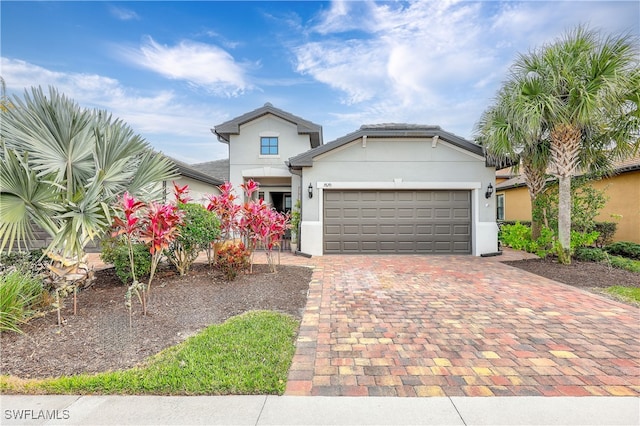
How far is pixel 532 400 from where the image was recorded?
2.49m

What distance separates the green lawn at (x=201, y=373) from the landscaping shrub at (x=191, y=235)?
10.0 feet

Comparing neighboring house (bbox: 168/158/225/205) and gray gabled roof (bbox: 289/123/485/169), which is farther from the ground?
gray gabled roof (bbox: 289/123/485/169)

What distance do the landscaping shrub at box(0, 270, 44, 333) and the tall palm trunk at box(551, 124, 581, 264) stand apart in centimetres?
1183

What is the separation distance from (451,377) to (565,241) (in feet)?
25.9

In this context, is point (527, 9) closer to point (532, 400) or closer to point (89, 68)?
point (532, 400)

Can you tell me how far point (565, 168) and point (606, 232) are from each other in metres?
5.22

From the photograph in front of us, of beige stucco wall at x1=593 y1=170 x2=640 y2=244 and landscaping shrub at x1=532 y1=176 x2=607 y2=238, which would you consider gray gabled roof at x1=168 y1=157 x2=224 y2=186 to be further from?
beige stucco wall at x1=593 y1=170 x2=640 y2=244

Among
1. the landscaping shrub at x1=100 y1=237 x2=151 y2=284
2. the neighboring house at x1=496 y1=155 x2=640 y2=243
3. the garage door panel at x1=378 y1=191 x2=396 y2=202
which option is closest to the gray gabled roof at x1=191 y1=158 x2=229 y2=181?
the garage door panel at x1=378 y1=191 x2=396 y2=202

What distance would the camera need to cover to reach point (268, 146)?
1373 centimetres

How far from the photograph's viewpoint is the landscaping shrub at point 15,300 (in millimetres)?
3639

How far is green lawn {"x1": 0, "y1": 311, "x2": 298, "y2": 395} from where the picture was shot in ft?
8.55

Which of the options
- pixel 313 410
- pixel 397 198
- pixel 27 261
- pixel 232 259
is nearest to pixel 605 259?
pixel 397 198

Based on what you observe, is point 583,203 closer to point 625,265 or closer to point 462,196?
point 625,265

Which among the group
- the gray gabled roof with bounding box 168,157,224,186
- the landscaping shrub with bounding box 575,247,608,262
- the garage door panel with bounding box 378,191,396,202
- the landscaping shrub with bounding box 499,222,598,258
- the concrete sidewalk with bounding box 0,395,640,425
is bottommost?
the concrete sidewalk with bounding box 0,395,640,425
